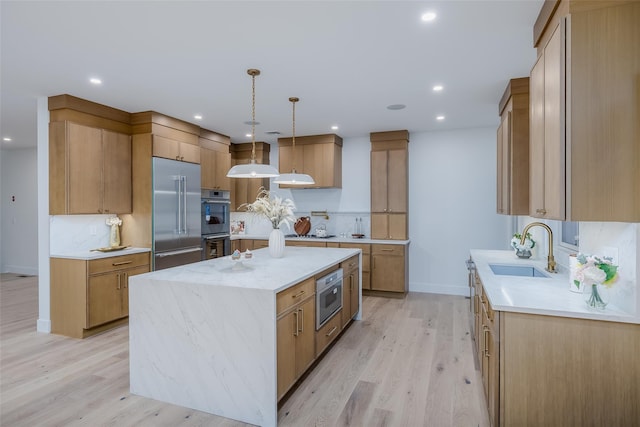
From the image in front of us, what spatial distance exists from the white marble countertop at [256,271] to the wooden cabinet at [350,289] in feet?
0.88

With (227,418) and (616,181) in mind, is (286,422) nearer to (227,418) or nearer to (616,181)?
(227,418)

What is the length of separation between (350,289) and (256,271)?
61.9 inches

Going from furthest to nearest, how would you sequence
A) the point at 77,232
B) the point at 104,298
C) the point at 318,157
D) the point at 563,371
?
1. the point at 318,157
2. the point at 77,232
3. the point at 104,298
4. the point at 563,371

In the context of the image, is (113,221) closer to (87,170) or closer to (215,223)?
(87,170)

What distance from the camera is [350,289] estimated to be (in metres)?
4.10

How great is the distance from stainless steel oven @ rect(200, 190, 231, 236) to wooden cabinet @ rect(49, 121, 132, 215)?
1114 millimetres

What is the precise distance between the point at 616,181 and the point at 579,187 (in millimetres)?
148

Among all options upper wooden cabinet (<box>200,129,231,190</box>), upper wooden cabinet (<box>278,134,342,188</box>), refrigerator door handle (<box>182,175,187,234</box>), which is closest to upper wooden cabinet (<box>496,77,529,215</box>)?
upper wooden cabinet (<box>278,134,342,188</box>)

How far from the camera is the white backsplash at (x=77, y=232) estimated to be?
4.11m

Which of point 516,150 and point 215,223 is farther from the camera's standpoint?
point 215,223

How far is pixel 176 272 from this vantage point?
9.11ft

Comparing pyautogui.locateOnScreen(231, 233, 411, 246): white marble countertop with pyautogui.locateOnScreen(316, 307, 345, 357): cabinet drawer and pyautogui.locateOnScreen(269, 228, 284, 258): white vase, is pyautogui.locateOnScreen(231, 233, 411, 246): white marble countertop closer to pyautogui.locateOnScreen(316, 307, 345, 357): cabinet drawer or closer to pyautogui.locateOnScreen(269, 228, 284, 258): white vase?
pyautogui.locateOnScreen(316, 307, 345, 357): cabinet drawer

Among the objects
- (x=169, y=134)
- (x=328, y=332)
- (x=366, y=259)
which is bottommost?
(x=328, y=332)

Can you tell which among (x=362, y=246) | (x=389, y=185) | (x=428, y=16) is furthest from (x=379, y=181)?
(x=428, y=16)
